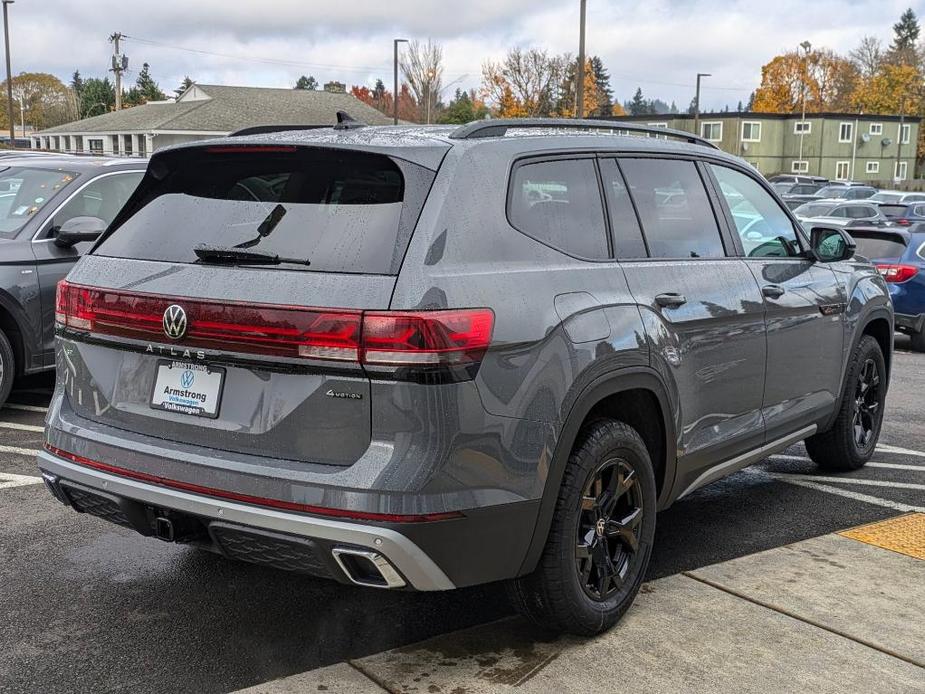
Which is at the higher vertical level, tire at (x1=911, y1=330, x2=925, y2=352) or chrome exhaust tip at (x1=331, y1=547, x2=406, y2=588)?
chrome exhaust tip at (x1=331, y1=547, x2=406, y2=588)

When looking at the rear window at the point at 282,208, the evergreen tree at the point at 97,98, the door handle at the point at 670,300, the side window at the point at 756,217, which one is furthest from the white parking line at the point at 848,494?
the evergreen tree at the point at 97,98

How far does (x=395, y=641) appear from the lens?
3885 millimetres

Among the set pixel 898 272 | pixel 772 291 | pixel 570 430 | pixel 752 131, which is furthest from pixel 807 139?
pixel 570 430

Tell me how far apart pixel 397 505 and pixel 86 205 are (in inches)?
228

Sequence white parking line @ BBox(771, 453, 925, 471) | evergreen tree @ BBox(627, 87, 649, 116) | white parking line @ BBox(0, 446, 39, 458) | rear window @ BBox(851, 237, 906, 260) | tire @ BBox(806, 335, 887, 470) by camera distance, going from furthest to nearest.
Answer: evergreen tree @ BBox(627, 87, 649, 116)
rear window @ BBox(851, 237, 906, 260)
white parking line @ BBox(771, 453, 925, 471)
white parking line @ BBox(0, 446, 39, 458)
tire @ BBox(806, 335, 887, 470)

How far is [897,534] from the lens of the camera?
5.22 meters

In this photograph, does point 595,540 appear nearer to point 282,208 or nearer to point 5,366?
point 282,208

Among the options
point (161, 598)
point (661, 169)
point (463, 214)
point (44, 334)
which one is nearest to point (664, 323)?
point (661, 169)

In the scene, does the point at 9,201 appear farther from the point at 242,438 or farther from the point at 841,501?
the point at 841,501

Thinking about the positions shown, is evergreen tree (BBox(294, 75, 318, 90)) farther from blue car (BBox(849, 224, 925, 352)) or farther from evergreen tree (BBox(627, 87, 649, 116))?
blue car (BBox(849, 224, 925, 352))

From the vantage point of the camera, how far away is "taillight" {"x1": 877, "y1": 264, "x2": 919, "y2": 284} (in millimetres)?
12766

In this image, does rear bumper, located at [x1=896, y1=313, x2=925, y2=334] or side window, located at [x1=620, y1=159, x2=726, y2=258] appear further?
rear bumper, located at [x1=896, y1=313, x2=925, y2=334]

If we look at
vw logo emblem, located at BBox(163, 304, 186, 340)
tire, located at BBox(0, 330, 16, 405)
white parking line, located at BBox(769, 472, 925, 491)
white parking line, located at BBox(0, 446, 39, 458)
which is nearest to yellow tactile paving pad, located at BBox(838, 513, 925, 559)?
white parking line, located at BBox(769, 472, 925, 491)

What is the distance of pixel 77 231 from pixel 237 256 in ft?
14.7
